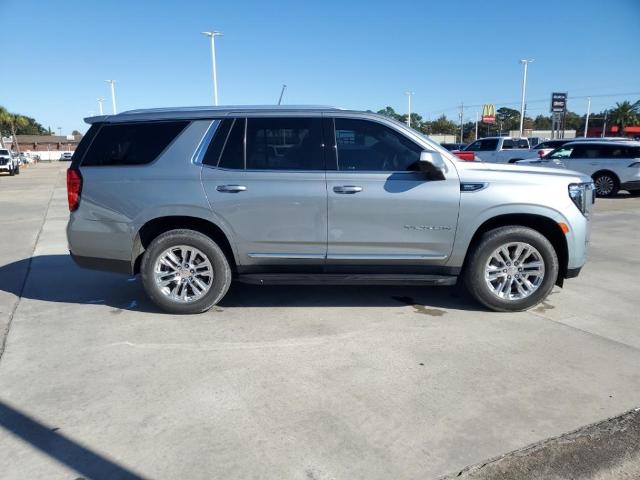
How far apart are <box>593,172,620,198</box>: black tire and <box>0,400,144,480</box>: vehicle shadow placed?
16308 mm

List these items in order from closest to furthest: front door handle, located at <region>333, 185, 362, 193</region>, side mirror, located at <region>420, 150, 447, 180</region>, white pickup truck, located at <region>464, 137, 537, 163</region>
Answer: side mirror, located at <region>420, 150, 447, 180</region>, front door handle, located at <region>333, 185, 362, 193</region>, white pickup truck, located at <region>464, 137, 537, 163</region>

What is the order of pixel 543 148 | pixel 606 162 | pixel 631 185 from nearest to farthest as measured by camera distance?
pixel 631 185 → pixel 606 162 → pixel 543 148

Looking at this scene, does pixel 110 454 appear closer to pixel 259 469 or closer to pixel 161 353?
pixel 259 469

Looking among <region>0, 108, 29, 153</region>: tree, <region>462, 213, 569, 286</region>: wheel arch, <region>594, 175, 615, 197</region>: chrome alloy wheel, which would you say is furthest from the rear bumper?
<region>0, 108, 29, 153</region>: tree

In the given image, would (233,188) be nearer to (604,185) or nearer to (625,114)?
(604,185)

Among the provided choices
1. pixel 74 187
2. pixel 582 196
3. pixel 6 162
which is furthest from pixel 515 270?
pixel 6 162

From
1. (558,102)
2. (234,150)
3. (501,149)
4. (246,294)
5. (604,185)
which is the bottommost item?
(246,294)

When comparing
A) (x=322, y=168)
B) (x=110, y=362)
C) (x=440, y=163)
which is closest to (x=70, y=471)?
(x=110, y=362)

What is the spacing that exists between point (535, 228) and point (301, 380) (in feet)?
9.21

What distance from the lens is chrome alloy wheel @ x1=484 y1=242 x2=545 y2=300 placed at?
4645mm

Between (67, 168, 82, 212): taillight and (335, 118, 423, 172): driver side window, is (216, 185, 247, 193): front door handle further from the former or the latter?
(67, 168, 82, 212): taillight

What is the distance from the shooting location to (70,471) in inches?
99.2

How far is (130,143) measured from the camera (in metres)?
4.68

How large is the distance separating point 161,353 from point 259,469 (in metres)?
1.70
